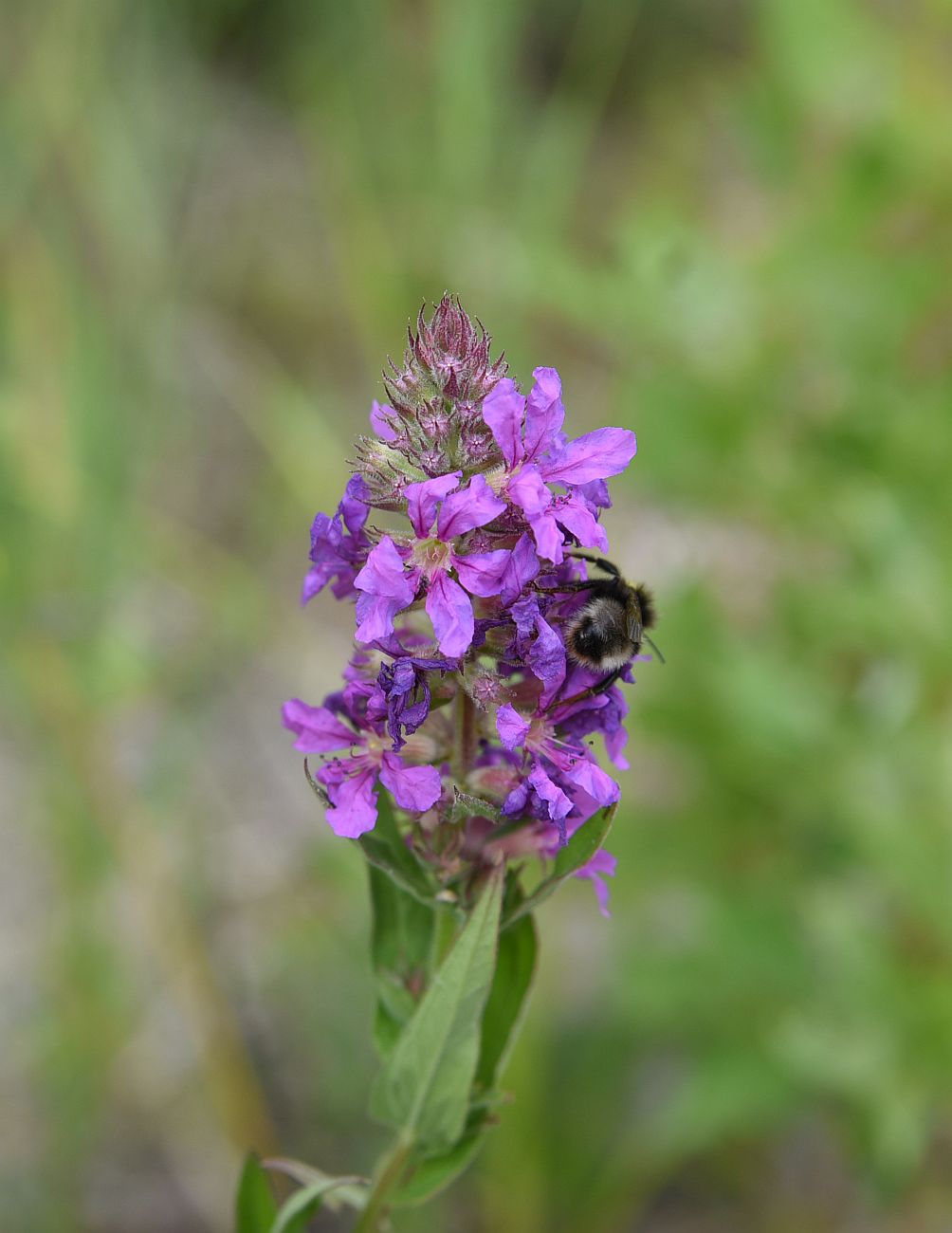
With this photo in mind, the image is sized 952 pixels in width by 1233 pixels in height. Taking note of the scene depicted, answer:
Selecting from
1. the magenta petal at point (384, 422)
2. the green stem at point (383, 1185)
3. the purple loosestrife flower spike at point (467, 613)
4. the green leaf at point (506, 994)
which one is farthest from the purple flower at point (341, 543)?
the green stem at point (383, 1185)

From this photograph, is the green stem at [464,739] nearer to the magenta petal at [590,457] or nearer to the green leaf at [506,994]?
the green leaf at [506,994]

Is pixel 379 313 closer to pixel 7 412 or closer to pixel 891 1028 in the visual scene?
pixel 7 412

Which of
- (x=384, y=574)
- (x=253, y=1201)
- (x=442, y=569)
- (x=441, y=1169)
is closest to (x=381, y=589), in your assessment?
(x=384, y=574)

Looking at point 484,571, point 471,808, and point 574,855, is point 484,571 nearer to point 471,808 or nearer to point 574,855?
point 471,808

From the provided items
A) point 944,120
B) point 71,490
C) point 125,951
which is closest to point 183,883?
point 125,951

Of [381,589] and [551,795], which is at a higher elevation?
[381,589]

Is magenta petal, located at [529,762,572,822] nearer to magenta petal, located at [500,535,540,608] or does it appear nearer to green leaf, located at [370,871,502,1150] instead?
green leaf, located at [370,871,502,1150]
